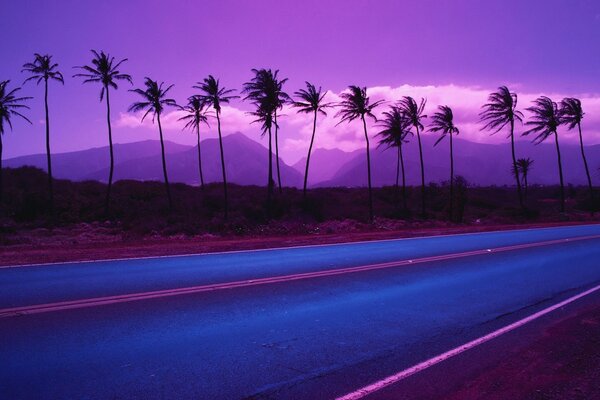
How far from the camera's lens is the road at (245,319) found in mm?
4715

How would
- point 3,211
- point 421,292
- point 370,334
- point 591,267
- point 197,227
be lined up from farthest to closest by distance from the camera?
point 3,211 < point 197,227 < point 591,267 < point 421,292 < point 370,334

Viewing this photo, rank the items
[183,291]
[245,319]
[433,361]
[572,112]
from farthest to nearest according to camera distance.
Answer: [572,112] → [183,291] → [245,319] → [433,361]

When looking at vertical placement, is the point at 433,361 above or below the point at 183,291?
below

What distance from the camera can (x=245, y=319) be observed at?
7.00m

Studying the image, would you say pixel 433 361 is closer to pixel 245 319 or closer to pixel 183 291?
pixel 245 319

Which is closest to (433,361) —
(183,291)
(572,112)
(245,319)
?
(245,319)

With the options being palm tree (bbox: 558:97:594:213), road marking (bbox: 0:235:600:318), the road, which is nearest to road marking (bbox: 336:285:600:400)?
the road

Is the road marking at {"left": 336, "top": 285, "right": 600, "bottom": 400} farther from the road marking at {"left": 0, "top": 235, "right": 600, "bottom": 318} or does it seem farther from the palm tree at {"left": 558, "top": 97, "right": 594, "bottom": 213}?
the palm tree at {"left": 558, "top": 97, "right": 594, "bottom": 213}

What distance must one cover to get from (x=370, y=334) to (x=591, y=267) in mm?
9874

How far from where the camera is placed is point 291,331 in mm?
6504

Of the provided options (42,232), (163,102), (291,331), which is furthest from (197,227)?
(291,331)

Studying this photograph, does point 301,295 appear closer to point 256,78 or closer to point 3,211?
point 256,78

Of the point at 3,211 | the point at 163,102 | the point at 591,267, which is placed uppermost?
the point at 163,102

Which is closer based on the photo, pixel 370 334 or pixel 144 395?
pixel 144 395
